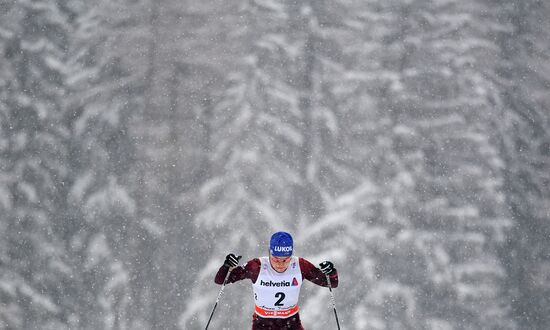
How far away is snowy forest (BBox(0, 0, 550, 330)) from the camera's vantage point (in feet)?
23.8

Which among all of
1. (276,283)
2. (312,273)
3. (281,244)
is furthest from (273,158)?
(281,244)

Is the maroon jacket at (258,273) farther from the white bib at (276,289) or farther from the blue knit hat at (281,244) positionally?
the blue knit hat at (281,244)

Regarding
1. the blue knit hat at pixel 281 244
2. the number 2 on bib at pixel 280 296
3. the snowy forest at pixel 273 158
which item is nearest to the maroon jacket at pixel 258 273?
the number 2 on bib at pixel 280 296

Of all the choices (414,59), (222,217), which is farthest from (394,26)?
(222,217)

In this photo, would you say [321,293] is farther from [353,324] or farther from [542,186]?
[542,186]

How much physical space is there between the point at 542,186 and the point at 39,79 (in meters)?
5.84

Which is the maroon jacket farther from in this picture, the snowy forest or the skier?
the snowy forest

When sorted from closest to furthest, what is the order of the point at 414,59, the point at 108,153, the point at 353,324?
the point at 353,324
the point at 108,153
the point at 414,59

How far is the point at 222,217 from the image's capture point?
294 inches

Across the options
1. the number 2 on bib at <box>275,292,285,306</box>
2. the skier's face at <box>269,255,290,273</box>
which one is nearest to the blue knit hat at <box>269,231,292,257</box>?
the skier's face at <box>269,255,290,273</box>

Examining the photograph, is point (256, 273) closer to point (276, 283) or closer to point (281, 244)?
point (276, 283)

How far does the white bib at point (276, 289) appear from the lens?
5.06 meters

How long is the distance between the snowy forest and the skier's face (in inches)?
91.8

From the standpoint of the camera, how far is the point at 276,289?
16.6 feet
